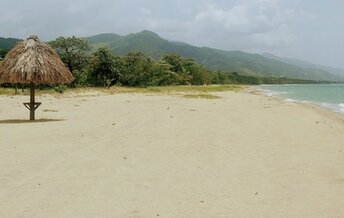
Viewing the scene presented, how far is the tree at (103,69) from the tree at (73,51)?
1.80m

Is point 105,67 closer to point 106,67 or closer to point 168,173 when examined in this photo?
point 106,67

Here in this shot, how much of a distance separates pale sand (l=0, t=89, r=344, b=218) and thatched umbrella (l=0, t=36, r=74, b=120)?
3.81 meters

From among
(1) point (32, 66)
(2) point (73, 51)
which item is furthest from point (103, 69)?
(1) point (32, 66)

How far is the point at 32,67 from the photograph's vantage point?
17984 millimetres

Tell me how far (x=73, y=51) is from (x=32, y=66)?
46712 mm

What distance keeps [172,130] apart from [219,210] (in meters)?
8.61

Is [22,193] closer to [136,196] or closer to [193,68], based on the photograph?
[136,196]

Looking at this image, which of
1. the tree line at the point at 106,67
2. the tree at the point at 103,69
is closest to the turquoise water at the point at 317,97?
the tree line at the point at 106,67

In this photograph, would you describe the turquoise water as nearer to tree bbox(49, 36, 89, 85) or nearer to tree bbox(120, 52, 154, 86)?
tree bbox(120, 52, 154, 86)

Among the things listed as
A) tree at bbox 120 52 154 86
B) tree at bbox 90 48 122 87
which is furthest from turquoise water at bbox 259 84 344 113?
tree at bbox 90 48 122 87

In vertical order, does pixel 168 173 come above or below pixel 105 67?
below

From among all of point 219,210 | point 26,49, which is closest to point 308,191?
point 219,210

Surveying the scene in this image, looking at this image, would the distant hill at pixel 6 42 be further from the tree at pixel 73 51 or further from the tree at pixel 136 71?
the tree at pixel 73 51

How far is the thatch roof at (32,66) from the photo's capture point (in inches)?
706
